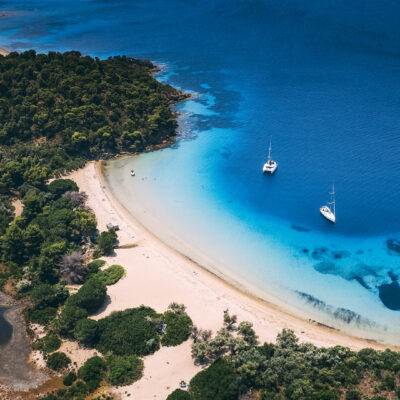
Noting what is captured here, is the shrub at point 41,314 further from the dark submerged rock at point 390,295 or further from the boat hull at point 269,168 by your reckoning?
the boat hull at point 269,168

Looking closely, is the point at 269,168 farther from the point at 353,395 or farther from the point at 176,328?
the point at 353,395

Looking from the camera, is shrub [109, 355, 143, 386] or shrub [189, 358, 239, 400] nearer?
shrub [189, 358, 239, 400]

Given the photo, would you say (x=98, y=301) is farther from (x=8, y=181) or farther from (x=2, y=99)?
(x=2, y=99)

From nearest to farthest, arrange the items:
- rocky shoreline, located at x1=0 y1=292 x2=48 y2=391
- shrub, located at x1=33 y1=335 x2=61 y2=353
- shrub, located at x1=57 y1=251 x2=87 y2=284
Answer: rocky shoreline, located at x1=0 y1=292 x2=48 y2=391
shrub, located at x1=33 y1=335 x2=61 y2=353
shrub, located at x1=57 y1=251 x2=87 y2=284

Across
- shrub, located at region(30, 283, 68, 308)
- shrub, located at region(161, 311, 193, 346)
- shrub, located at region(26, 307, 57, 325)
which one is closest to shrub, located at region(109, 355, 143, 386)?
shrub, located at region(161, 311, 193, 346)

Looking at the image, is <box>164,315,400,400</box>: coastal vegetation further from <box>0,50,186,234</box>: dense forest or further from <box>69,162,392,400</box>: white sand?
<box>0,50,186,234</box>: dense forest

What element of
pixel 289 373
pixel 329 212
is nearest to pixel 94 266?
pixel 289 373

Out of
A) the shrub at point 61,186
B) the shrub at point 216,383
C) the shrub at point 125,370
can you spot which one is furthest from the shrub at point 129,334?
the shrub at point 61,186
